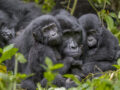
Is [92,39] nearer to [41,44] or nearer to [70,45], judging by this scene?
[70,45]

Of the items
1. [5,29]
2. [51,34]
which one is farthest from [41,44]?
[5,29]

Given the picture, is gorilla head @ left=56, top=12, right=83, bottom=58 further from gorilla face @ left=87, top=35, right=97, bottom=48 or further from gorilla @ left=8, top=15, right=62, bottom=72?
gorilla face @ left=87, top=35, right=97, bottom=48

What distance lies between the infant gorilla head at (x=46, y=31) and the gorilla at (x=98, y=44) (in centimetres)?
66

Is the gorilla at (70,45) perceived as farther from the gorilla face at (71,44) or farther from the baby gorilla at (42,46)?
the baby gorilla at (42,46)

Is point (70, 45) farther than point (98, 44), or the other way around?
point (98, 44)

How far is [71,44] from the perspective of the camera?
3152 mm

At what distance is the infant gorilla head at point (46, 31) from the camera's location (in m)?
3.05

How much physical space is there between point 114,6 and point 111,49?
1755 mm

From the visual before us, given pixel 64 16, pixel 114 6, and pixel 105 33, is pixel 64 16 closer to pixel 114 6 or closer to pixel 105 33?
pixel 105 33

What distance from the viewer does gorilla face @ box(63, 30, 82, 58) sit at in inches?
124

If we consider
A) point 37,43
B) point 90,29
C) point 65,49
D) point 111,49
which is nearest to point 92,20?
point 90,29

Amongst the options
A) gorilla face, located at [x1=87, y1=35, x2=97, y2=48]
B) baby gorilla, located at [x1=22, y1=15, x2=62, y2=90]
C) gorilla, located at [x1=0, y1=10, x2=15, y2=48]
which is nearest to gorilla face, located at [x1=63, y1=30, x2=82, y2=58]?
baby gorilla, located at [x1=22, y1=15, x2=62, y2=90]

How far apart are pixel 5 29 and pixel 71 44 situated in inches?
59.5

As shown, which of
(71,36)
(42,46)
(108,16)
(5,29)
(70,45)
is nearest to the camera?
(42,46)
